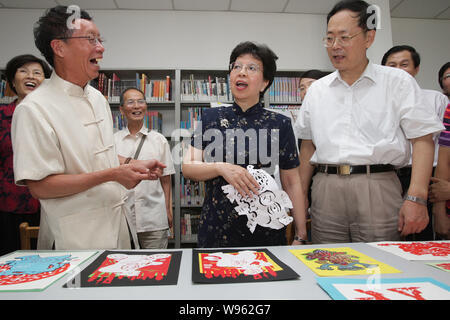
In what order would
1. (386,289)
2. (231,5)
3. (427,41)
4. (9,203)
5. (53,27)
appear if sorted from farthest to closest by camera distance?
(427,41), (231,5), (9,203), (53,27), (386,289)

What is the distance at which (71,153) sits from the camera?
43.2 inches

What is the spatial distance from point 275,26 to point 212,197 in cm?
363

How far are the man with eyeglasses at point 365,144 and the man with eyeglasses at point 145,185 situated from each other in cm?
147

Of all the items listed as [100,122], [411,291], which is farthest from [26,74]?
[411,291]

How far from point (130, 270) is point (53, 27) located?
1.07 meters

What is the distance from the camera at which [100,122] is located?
128cm

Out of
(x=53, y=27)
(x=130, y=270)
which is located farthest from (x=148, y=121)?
(x=130, y=270)

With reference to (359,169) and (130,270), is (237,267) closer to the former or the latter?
(130,270)

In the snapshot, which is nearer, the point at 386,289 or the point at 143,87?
the point at 386,289

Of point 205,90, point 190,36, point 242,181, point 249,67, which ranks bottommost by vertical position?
point 242,181

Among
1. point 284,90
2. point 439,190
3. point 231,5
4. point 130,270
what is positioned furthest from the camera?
point 231,5

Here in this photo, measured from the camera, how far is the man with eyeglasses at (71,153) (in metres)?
1.03

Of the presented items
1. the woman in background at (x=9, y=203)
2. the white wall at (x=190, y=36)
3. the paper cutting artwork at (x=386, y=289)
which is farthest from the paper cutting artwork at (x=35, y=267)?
the white wall at (x=190, y=36)

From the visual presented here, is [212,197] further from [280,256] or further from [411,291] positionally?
[411,291]
